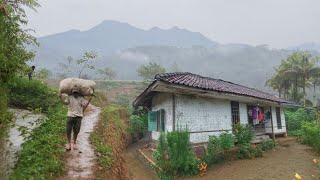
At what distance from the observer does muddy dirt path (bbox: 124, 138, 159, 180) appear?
40.4ft

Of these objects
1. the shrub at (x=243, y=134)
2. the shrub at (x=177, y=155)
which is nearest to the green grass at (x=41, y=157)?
the shrub at (x=177, y=155)

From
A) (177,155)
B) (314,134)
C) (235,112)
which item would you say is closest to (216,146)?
(177,155)

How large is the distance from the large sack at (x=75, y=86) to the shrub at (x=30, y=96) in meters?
5.94

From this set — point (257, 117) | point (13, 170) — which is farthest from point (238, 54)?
point (13, 170)

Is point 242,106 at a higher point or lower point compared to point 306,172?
higher

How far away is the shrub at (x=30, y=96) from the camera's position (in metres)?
13.1

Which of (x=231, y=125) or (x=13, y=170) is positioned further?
(x=231, y=125)

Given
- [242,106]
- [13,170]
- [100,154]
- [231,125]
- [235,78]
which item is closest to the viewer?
[13,170]

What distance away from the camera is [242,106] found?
16078 mm

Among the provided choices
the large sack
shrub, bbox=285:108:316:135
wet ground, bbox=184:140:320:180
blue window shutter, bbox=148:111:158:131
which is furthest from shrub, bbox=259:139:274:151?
the large sack

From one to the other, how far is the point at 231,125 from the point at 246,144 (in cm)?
134

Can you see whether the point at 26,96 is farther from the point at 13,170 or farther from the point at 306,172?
Answer: the point at 306,172

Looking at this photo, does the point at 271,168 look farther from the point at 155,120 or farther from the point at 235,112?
the point at 155,120

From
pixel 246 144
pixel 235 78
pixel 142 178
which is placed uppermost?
pixel 235 78
